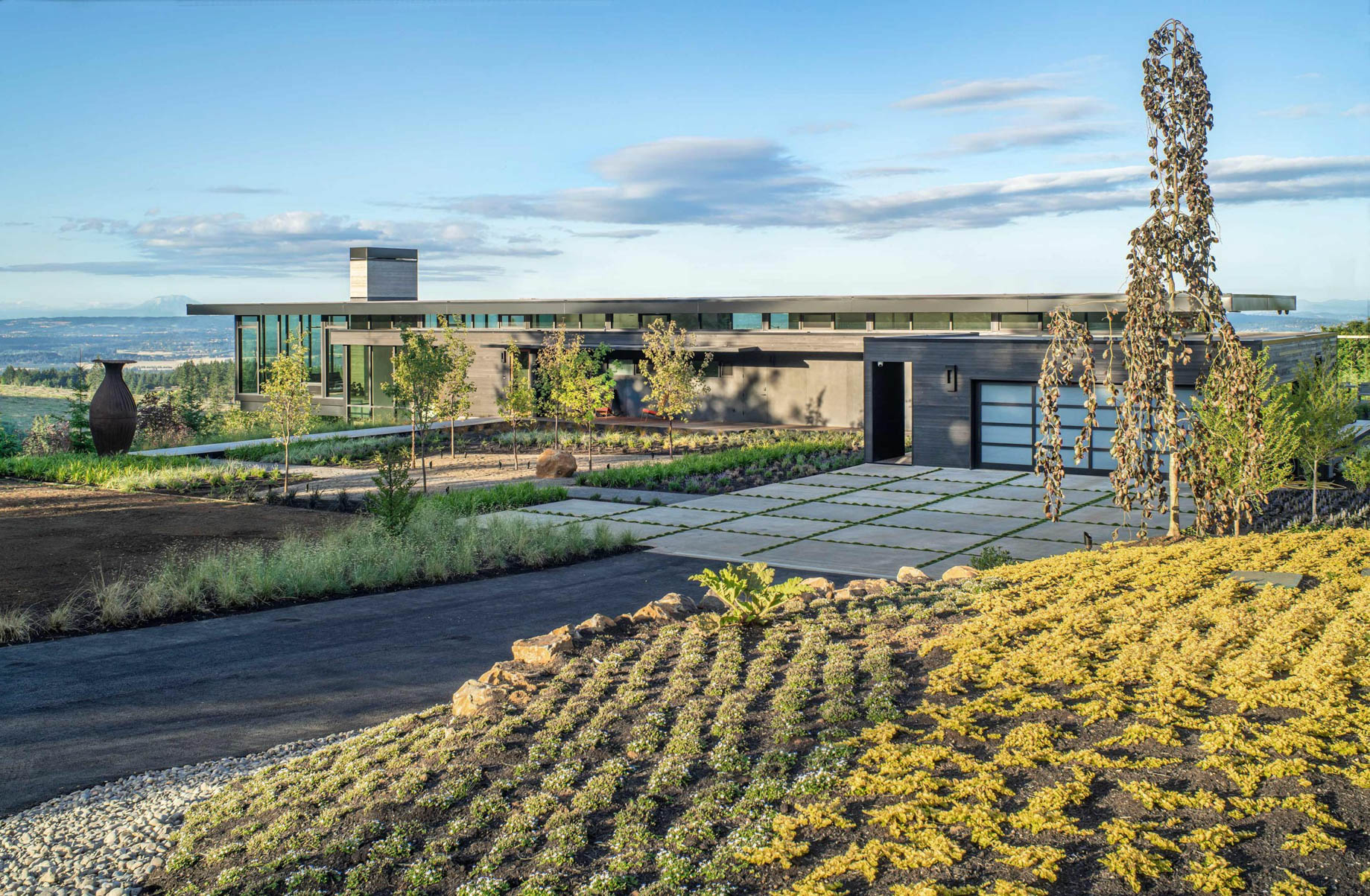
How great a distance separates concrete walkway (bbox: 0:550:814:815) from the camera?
25.9ft

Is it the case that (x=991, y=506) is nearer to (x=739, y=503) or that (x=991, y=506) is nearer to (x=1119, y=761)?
(x=739, y=503)

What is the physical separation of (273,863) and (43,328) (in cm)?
12411

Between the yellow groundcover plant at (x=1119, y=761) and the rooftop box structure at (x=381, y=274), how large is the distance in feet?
124

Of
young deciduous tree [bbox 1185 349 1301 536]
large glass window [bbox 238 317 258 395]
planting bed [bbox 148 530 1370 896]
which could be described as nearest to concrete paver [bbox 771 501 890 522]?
young deciduous tree [bbox 1185 349 1301 536]

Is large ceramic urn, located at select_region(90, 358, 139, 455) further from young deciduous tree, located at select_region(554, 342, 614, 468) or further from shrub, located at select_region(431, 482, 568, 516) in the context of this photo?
shrub, located at select_region(431, 482, 568, 516)

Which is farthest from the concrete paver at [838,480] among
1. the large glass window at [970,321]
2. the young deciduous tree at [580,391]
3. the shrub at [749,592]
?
the shrub at [749,592]

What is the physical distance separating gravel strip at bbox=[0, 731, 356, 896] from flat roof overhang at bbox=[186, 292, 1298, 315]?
82.1 feet

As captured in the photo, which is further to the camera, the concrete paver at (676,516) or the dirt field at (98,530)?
the concrete paver at (676,516)

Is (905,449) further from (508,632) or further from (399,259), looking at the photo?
(399,259)

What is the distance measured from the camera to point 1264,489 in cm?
1584

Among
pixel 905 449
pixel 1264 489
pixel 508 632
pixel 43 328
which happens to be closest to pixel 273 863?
pixel 508 632

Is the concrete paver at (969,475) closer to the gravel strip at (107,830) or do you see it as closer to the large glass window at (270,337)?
the gravel strip at (107,830)

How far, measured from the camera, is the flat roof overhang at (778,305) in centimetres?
3156

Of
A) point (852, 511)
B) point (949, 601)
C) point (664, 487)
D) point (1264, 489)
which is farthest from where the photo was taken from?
point (664, 487)
